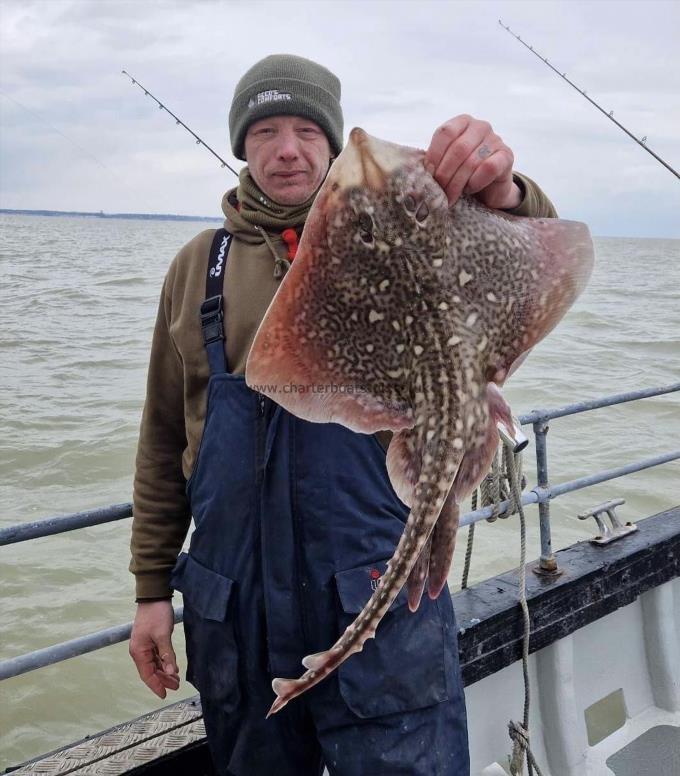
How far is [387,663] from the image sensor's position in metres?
1.86

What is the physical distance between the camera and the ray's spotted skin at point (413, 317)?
1565mm

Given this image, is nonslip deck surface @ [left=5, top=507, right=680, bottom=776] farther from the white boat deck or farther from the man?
the man

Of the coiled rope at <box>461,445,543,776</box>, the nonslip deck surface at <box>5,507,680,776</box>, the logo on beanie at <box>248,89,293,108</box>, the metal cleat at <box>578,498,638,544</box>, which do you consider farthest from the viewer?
the metal cleat at <box>578,498,638,544</box>

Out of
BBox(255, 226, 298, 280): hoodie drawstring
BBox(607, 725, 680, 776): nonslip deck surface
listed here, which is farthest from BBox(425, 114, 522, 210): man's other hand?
BBox(607, 725, 680, 776): nonslip deck surface

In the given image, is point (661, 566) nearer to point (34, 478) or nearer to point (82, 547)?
point (82, 547)

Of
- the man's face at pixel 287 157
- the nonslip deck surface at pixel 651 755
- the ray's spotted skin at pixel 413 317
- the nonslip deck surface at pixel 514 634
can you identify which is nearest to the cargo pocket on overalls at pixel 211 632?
the ray's spotted skin at pixel 413 317

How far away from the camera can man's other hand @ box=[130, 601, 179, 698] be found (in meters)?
2.29

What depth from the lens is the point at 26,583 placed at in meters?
6.75

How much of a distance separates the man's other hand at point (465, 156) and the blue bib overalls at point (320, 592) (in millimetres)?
666

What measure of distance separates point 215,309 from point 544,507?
70.9 inches

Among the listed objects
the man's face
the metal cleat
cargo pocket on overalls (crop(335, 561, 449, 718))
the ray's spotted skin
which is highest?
the man's face

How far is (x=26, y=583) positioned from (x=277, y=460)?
228 inches

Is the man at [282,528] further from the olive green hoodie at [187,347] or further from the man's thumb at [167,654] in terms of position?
the man's thumb at [167,654]

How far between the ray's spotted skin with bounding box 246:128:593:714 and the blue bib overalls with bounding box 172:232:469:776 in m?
0.28
